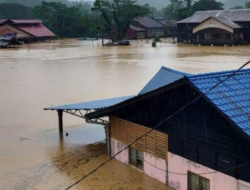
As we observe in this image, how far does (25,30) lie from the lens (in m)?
71.0

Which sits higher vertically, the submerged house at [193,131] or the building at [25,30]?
the building at [25,30]

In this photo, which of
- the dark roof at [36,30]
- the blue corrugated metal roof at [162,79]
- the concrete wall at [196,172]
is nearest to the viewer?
the concrete wall at [196,172]

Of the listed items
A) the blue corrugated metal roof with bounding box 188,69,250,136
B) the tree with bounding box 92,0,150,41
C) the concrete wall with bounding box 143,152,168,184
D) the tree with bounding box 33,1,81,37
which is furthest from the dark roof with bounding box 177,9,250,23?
the blue corrugated metal roof with bounding box 188,69,250,136

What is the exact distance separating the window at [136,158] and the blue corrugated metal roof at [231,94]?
11.5ft

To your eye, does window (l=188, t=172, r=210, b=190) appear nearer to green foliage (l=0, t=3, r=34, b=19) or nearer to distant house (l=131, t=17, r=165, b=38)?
distant house (l=131, t=17, r=165, b=38)

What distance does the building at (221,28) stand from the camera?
54084mm

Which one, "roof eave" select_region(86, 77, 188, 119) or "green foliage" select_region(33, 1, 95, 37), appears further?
"green foliage" select_region(33, 1, 95, 37)

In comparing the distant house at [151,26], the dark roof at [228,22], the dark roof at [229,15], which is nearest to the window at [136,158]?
the dark roof at [228,22]

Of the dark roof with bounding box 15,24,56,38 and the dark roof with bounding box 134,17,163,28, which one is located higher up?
the dark roof with bounding box 134,17,163,28

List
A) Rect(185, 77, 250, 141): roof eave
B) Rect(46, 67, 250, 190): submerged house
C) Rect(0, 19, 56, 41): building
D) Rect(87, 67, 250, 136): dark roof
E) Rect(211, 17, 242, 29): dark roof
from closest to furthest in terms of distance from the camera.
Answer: Rect(185, 77, 250, 141): roof eave
Rect(87, 67, 250, 136): dark roof
Rect(46, 67, 250, 190): submerged house
Rect(211, 17, 242, 29): dark roof
Rect(0, 19, 56, 41): building

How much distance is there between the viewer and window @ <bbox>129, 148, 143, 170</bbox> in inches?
458

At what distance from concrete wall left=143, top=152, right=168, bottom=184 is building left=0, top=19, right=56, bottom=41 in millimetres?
61491

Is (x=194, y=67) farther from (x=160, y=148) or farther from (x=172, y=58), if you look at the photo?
(x=160, y=148)

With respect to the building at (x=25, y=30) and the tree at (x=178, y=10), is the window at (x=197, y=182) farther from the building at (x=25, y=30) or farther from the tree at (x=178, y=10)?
the building at (x=25, y=30)
